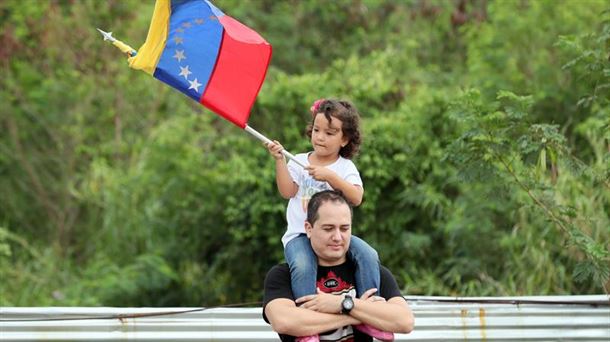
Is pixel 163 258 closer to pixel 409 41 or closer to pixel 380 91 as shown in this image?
pixel 380 91

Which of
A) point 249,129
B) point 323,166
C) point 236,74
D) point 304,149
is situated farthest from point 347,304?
point 304,149

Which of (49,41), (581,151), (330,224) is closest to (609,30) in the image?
(330,224)

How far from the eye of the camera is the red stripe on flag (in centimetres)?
550

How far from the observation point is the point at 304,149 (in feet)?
34.9

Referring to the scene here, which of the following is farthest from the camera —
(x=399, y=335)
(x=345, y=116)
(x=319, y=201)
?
(x=399, y=335)

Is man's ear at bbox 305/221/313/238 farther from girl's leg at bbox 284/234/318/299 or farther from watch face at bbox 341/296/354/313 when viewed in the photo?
watch face at bbox 341/296/354/313

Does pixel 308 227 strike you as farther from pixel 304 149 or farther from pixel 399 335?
pixel 304 149

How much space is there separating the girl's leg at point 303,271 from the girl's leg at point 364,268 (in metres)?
0.17

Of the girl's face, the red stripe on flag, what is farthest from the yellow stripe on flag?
the girl's face

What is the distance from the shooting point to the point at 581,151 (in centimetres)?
1043

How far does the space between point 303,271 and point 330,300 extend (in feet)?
0.53

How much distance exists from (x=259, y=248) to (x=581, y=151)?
10.3 feet

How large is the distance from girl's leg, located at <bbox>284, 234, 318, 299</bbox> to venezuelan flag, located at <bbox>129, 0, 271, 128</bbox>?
3.01ft

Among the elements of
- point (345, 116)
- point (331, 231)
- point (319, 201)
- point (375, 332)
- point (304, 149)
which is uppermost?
point (304, 149)
